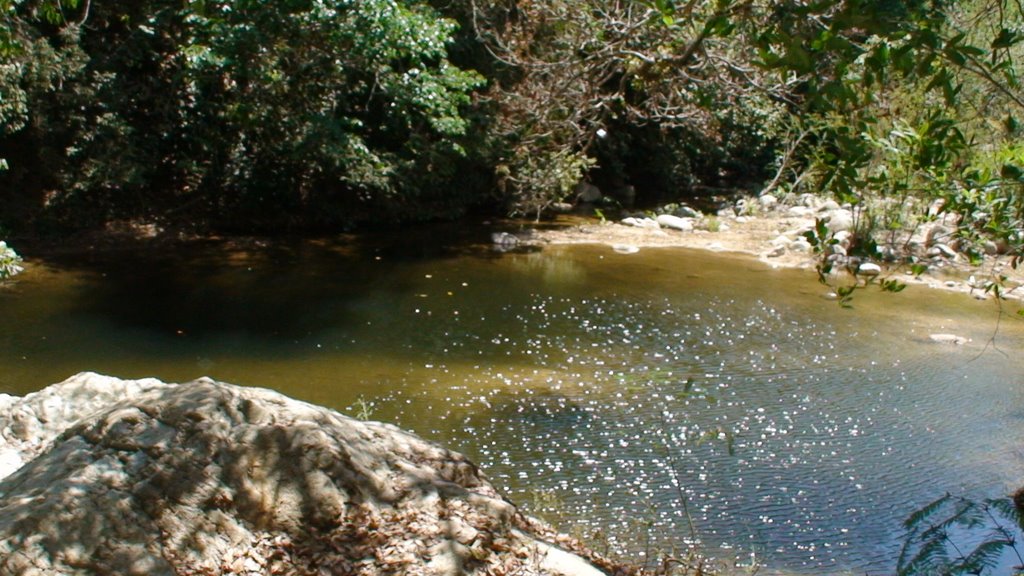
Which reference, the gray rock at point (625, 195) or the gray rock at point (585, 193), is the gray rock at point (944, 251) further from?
the gray rock at point (585, 193)

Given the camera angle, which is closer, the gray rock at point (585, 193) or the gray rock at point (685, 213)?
the gray rock at point (685, 213)

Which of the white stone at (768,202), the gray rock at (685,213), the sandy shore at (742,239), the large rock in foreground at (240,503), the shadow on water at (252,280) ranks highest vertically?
the large rock in foreground at (240,503)

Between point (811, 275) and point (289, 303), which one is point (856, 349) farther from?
point (289, 303)

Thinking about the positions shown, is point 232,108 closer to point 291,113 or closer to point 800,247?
point 291,113

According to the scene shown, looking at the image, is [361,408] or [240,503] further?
[361,408]

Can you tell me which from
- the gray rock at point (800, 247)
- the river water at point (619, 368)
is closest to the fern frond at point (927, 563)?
the river water at point (619, 368)

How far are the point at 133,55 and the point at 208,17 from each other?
229cm

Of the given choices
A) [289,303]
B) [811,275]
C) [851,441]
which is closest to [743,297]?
[811,275]

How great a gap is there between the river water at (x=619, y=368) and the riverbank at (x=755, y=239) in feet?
2.14

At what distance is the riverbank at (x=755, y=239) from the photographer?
1369 cm

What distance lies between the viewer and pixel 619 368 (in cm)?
927

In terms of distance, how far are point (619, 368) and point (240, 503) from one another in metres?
6.54

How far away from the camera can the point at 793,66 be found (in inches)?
134

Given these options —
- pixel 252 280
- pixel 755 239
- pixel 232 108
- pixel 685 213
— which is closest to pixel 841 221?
pixel 755 239
